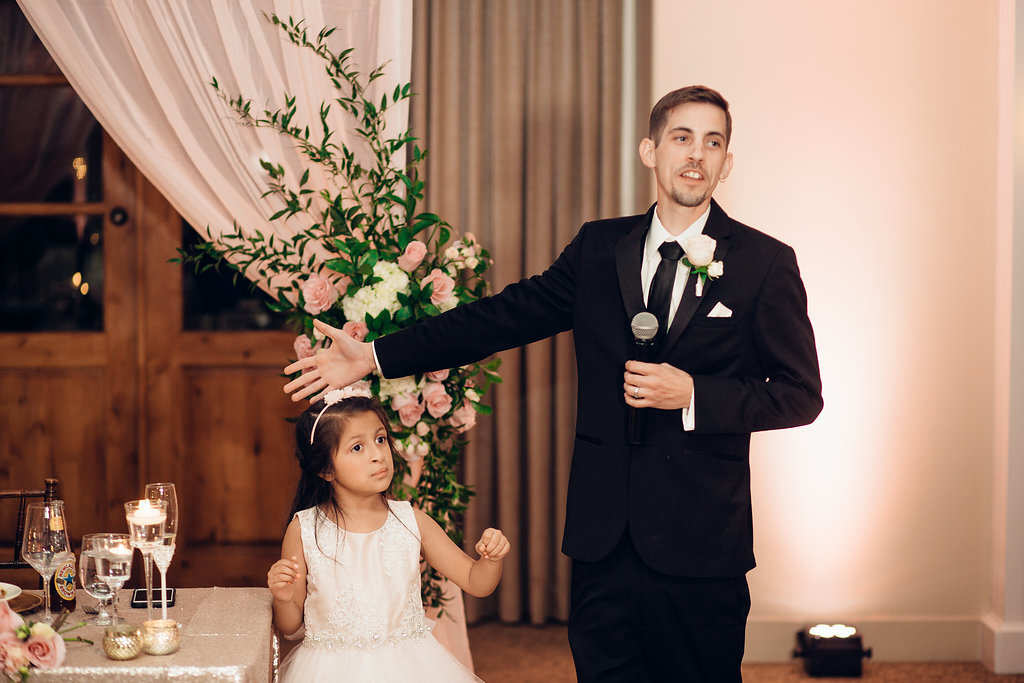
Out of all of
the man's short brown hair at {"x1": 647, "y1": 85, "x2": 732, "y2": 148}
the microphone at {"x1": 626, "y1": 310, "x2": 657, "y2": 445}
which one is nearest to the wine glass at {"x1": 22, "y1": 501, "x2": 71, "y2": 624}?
the microphone at {"x1": 626, "y1": 310, "x2": 657, "y2": 445}

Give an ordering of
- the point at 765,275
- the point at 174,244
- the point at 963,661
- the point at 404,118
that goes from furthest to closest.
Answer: the point at 174,244, the point at 963,661, the point at 404,118, the point at 765,275

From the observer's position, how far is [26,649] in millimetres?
1514

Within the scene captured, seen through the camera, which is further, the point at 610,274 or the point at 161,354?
the point at 161,354

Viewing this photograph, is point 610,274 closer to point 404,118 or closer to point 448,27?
point 404,118

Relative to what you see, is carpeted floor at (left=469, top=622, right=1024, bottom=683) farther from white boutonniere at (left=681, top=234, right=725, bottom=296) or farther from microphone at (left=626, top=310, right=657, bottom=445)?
white boutonniere at (left=681, top=234, right=725, bottom=296)

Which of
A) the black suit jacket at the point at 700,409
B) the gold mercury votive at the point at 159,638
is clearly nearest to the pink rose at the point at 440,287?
the black suit jacket at the point at 700,409

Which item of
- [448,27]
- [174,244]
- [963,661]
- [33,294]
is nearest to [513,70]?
[448,27]

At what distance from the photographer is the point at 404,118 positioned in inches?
117

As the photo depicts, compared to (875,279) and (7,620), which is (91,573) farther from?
(875,279)

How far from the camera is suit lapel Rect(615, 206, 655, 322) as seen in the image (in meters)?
1.87

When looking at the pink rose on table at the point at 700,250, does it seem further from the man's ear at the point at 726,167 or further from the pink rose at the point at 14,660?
the pink rose at the point at 14,660

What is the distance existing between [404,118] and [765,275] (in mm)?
1535

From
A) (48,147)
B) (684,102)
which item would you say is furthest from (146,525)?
(48,147)

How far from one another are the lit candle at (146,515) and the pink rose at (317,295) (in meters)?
0.77
